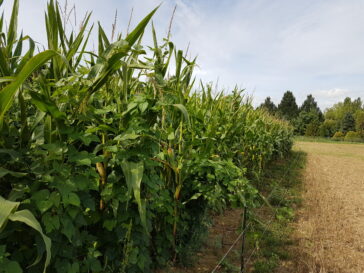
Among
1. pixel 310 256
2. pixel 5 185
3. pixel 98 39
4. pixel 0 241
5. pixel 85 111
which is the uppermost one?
pixel 98 39

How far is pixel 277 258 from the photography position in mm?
2713

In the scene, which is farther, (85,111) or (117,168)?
(117,168)

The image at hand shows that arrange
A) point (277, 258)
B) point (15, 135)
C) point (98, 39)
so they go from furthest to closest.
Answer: point (277, 258) < point (98, 39) < point (15, 135)

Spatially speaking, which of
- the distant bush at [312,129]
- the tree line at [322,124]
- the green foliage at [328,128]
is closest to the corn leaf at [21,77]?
the tree line at [322,124]

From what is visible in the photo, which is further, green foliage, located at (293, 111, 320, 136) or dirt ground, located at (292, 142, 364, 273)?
green foliage, located at (293, 111, 320, 136)

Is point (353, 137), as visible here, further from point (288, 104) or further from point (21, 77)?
point (21, 77)

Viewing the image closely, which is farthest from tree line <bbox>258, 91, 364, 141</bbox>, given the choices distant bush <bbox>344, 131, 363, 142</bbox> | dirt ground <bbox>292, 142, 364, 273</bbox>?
dirt ground <bbox>292, 142, 364, 273</bbox>

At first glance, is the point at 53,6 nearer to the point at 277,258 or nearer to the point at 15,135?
the point at 15,135

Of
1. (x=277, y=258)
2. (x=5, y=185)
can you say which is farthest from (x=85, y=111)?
(x=277, y=258)

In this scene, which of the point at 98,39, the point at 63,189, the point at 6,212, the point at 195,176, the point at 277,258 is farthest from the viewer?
the point at 277,258

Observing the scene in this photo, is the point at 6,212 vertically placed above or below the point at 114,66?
below

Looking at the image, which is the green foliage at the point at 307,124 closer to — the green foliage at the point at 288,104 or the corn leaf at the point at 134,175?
the green foliage at the point at 288,104

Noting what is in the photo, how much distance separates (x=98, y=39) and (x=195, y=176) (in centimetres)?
131

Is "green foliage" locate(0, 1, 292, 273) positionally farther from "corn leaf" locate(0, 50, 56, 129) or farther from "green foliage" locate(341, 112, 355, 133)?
"green foliage" locate(341, 112, 355, 133)
